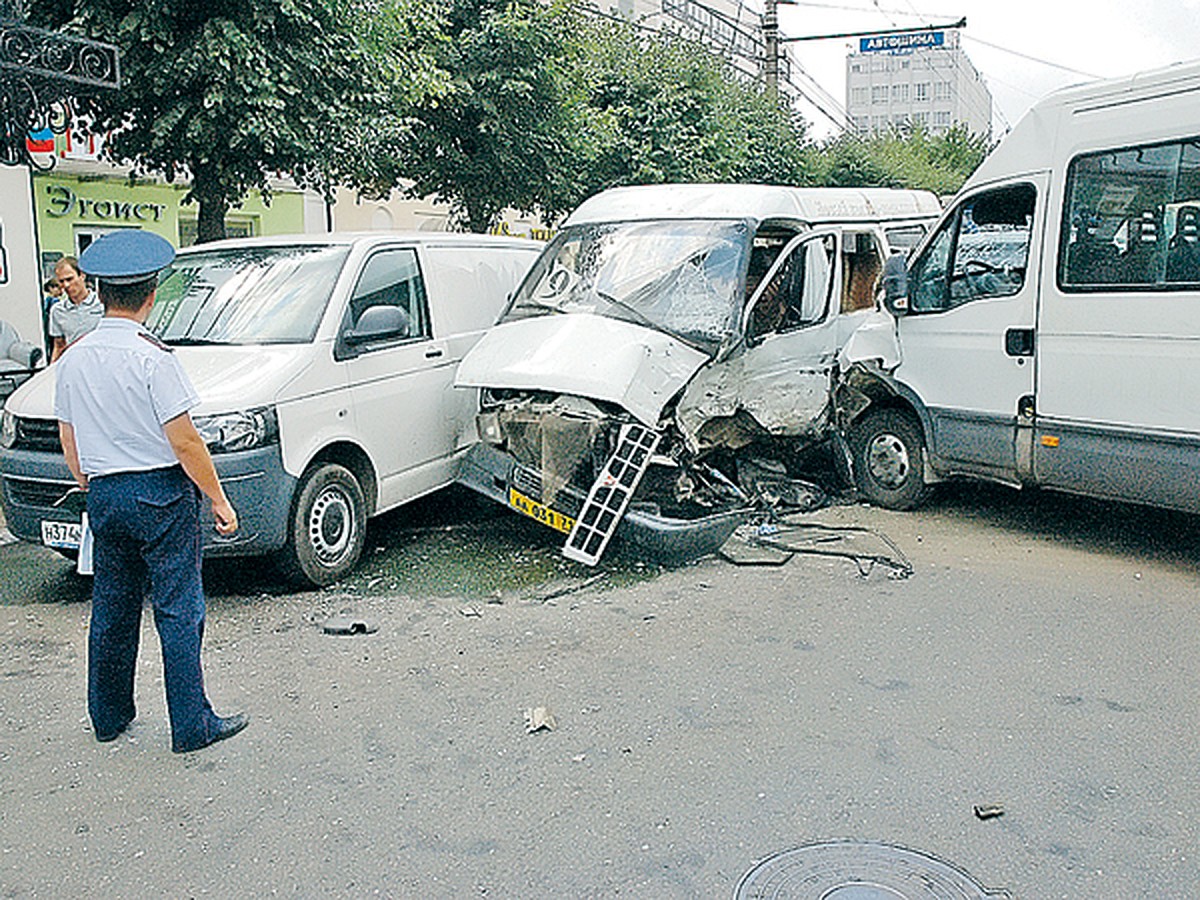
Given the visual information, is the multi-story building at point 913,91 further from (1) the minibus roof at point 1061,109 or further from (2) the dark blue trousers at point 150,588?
(2) the dark blue trousers at point 150,588

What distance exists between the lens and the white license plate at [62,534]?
6.06 metres

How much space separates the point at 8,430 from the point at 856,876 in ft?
17.0

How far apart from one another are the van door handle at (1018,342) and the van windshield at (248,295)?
4254 millimetres

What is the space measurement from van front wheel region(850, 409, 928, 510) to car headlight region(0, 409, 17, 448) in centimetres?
567

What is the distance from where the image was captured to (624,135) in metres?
18.5

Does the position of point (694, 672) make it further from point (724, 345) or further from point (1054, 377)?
point (1054, 377)

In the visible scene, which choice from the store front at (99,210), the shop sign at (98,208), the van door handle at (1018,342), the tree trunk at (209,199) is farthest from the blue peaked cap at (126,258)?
the shop sign at (98,208)

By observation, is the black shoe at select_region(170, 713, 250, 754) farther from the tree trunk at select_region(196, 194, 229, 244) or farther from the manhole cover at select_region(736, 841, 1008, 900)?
the tree trunk at select_region(196, 194, 229, 244)

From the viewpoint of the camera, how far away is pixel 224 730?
180 inches

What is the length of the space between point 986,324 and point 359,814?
17.5ft

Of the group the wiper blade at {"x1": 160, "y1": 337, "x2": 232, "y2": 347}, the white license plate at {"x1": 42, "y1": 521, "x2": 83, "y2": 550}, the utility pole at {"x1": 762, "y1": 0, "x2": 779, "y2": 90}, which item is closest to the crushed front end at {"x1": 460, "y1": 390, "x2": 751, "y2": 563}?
the wiper blade at {"x1": 160, "y1": 337, "x2": 232, "y2": 347}

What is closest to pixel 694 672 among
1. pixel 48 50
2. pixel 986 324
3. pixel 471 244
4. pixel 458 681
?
pixel 458 681

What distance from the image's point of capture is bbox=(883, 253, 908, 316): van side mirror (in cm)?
810

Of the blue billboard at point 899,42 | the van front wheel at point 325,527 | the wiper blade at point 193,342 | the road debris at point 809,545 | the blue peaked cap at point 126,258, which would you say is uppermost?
the blue billboard at point 899,42
